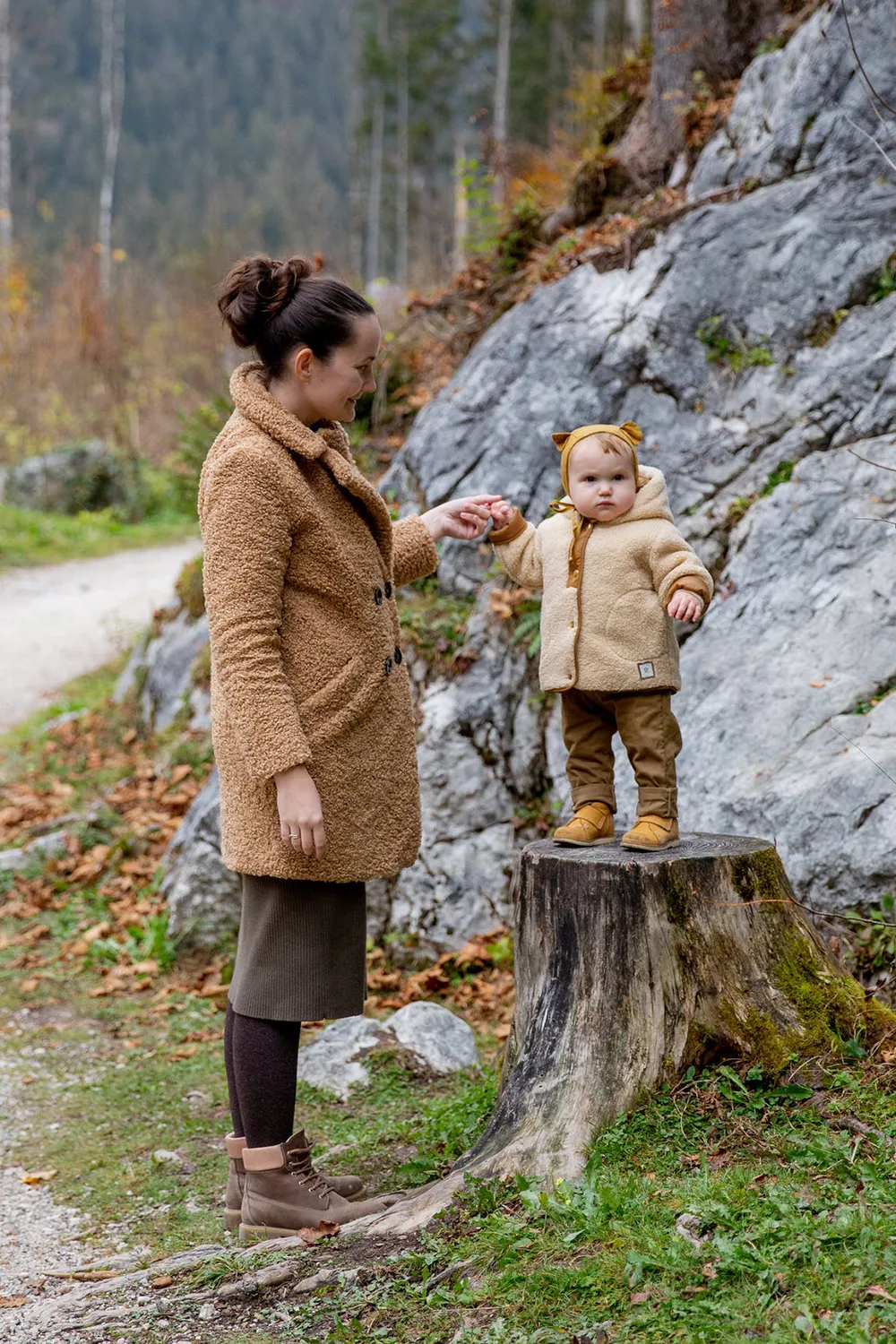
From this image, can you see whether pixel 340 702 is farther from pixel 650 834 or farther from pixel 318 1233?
pixel 318 1233

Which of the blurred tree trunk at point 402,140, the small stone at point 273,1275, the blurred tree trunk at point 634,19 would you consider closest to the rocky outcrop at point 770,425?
the small stone at point 273,1275

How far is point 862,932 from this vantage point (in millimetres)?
4012

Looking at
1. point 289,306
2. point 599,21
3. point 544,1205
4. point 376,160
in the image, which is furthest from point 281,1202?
point 376,160

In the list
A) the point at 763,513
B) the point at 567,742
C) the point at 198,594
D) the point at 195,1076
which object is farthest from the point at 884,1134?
the point at 198,594

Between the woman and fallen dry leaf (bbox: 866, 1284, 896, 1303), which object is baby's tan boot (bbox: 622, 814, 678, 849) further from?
fallen dry leaf (bbox: 866, 1284, 896, 1303)

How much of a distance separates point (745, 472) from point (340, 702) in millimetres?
3309

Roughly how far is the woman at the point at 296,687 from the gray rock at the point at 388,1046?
1.23 meters

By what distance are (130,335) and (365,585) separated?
20221 mm

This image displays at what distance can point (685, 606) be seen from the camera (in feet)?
10.1

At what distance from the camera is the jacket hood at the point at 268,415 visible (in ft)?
9.82

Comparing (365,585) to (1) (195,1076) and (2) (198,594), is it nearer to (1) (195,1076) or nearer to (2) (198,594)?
(1) (195,1076)

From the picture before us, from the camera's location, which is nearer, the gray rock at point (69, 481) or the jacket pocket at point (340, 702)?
the jacket pocket at point (340, 702)

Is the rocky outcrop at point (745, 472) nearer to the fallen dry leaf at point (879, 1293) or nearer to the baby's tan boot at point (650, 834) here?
the baby's tan boot at point (650, 834)

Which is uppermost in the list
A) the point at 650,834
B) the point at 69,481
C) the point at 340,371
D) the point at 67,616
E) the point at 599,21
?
the point at 599,21
